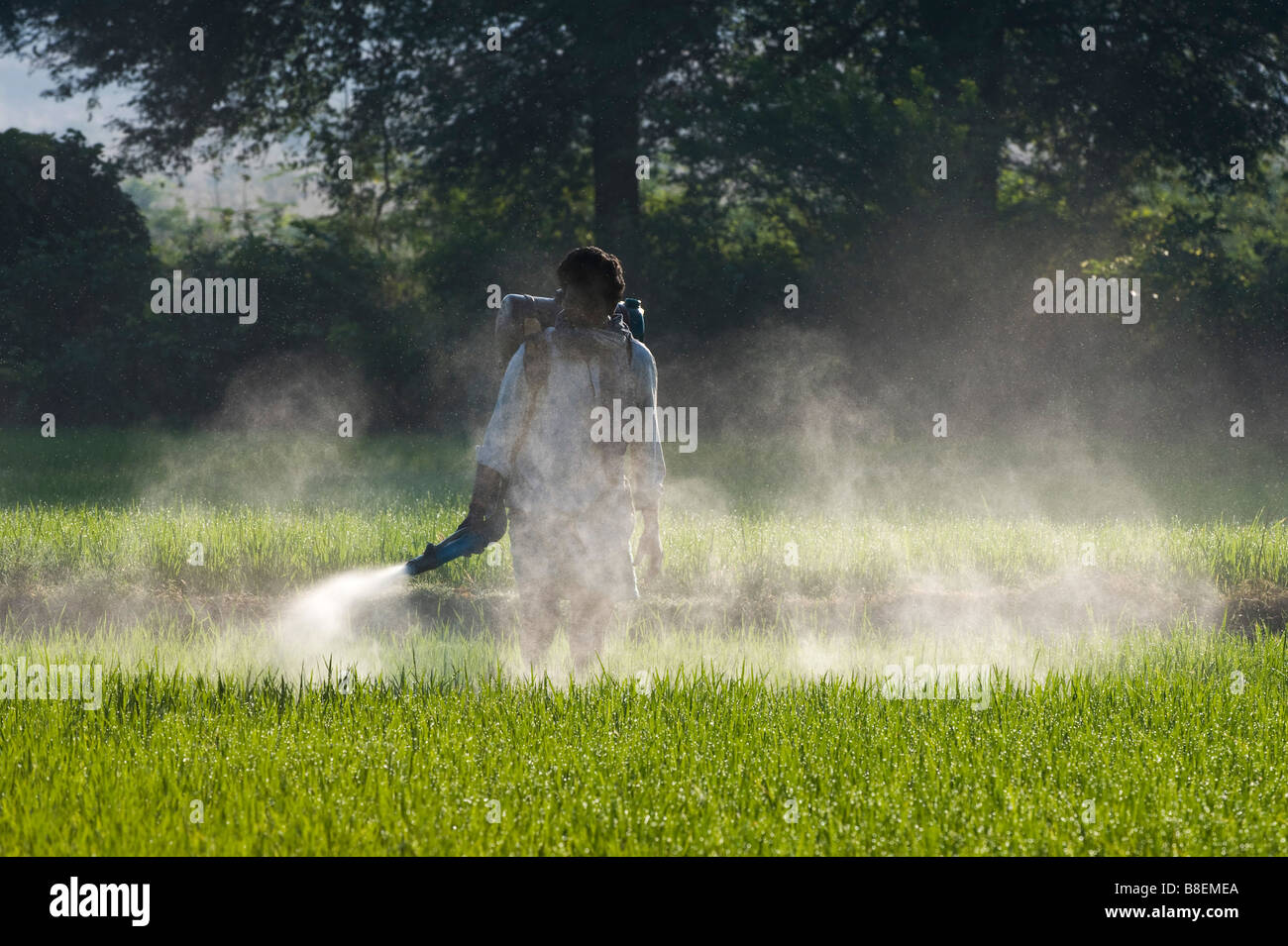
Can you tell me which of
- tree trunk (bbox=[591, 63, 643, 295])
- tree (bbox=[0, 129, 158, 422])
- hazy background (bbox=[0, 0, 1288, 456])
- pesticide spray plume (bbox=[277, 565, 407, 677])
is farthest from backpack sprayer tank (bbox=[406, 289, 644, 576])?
tree (bbox=[0, 129, 158, 422])

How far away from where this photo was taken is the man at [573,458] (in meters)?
4.64

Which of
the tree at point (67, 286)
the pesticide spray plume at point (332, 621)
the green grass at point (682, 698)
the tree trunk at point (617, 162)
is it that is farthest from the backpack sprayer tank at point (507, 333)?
the tree at point (67, 286)

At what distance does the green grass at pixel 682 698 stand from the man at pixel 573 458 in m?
0.48

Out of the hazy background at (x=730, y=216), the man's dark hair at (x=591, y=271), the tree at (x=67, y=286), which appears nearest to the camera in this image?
the man's dark hair at (x=591, y=271)

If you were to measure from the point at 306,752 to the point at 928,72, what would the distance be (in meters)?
17.9

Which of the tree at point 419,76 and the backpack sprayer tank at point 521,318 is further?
the tree at point 419,76

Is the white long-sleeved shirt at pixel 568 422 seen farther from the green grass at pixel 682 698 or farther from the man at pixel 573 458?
the green grass at pixel 682 698

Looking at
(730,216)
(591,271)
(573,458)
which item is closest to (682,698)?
(573,458)

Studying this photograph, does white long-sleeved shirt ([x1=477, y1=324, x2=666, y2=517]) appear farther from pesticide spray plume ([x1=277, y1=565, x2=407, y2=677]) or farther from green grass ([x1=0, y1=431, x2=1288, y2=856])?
green grass ([x1=0, y1=431, x2=1288, y2=856])

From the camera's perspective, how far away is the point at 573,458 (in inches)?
184

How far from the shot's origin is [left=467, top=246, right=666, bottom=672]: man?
15.2 ft

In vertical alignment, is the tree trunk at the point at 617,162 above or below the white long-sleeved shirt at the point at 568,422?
above

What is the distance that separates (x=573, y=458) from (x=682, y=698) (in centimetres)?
106
